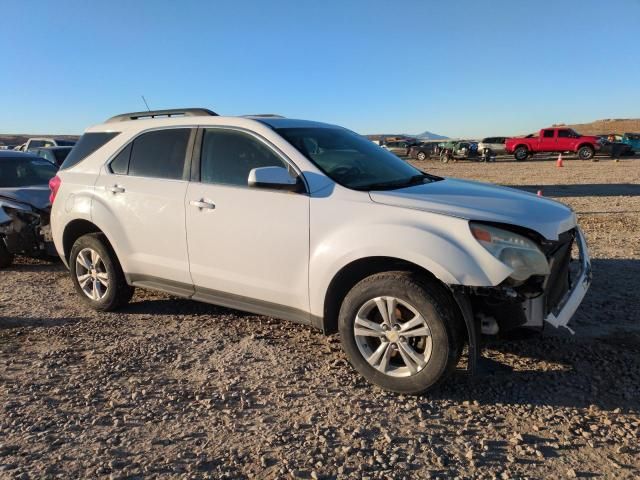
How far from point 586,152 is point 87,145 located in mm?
34233

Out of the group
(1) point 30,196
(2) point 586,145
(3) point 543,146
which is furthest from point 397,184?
(3) point 543,146

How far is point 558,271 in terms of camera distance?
349 centimetres

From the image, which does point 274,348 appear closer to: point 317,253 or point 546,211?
point 317,253

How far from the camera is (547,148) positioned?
34625mm

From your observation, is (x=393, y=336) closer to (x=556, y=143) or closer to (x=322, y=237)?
(x=322, y=237)

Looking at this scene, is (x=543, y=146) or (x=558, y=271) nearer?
(x=558, y=271)

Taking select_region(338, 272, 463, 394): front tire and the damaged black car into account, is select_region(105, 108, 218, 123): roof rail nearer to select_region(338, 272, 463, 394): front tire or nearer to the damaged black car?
the damaged black car

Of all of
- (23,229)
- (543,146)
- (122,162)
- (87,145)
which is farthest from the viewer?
(543,146)

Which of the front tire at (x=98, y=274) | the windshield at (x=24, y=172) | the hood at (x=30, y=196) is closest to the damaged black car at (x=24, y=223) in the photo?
the hood at (x=30, y=196)

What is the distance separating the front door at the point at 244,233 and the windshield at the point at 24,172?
4.55 m

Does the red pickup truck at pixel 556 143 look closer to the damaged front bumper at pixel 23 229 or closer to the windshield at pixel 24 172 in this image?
the windshield at pixel 24 172

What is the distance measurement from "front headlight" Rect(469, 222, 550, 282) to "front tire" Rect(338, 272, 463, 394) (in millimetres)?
415

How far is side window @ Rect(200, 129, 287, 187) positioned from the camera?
4.12 m

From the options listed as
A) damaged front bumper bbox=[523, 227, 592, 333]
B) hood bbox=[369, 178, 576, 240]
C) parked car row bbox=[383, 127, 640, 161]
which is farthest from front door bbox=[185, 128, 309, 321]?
parked car row bbox=[383, 127, 640, 161]
